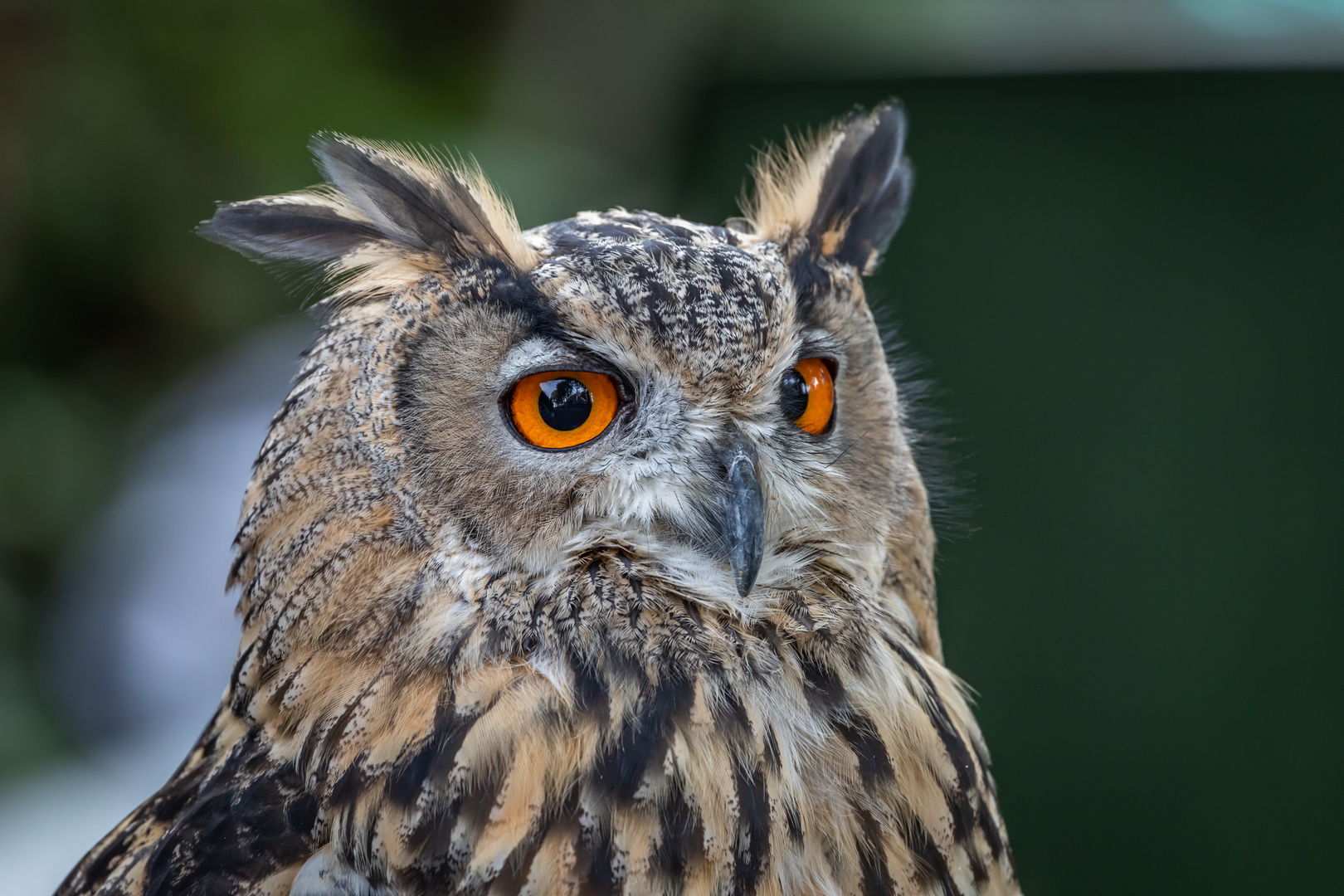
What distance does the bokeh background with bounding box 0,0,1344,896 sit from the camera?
8.13 feet

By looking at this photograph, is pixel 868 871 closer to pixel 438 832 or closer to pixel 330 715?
pixel 438 832

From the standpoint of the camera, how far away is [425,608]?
95cm

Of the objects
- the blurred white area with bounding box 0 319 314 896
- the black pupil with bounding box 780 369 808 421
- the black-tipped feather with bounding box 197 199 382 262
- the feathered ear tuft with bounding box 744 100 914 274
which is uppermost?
the feathered ear tuft with bounding box 744 100 914 274

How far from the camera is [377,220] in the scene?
3.52ft

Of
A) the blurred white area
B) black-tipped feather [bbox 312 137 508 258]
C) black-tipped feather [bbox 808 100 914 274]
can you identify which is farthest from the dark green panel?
black-tipped feather [bbox 312 137 508 258]

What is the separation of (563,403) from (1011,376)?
2023 mm

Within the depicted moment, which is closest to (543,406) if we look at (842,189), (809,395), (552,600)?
(552,600)

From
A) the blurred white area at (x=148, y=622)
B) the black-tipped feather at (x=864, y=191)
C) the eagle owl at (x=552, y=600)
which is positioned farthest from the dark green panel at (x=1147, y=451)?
the blurred white area at (x=148, y=622)

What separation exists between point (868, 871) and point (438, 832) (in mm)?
389

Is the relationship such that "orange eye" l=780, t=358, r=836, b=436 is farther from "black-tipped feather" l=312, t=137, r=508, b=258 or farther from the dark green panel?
the dark green panel

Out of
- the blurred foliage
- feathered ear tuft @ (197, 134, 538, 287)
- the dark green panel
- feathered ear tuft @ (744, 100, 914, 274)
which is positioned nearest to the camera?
feathered ear tuft @ (197, 134, 538, 287)

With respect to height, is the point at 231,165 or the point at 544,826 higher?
the point at 231,165

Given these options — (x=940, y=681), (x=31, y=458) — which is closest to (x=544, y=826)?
(x=940, y=681)

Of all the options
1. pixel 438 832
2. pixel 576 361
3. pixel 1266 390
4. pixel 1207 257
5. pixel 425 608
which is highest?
pixel 1207 257
